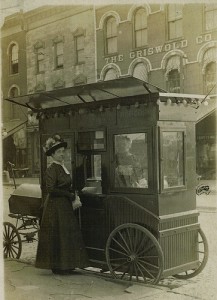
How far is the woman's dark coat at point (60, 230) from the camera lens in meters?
4.86

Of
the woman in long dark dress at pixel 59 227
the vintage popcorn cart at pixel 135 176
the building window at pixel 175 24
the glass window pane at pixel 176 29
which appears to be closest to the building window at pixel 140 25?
the building window at pixel 175 24

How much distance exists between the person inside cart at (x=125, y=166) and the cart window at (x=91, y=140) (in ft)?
0.84

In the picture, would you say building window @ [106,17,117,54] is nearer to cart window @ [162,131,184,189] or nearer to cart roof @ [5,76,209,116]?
cart roof @ [5,76,209,116]

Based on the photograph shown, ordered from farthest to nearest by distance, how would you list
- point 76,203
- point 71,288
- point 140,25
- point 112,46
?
1. point 112,46
2. point 140,25
3. point 76,203
4. point 71,288

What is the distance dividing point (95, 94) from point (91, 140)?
58 centimetres

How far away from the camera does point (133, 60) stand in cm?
1472

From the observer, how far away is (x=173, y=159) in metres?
4.69

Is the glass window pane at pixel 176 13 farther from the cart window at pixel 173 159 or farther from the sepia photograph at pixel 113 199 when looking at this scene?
the cart window at pixel 173 159

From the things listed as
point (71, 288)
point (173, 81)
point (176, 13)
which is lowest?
point (71, 288)

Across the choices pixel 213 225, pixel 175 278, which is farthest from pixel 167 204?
pixel 213 225

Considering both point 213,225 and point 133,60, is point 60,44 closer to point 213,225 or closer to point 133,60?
point 133,60

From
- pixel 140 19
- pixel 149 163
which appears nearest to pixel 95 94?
pixel 149 163

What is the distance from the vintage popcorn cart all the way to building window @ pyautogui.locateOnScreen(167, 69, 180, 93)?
9791mm

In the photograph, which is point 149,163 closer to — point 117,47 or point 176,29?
point 176,29
